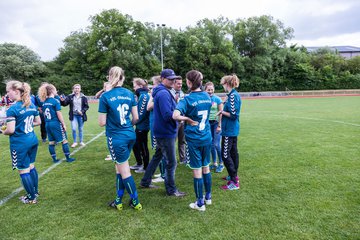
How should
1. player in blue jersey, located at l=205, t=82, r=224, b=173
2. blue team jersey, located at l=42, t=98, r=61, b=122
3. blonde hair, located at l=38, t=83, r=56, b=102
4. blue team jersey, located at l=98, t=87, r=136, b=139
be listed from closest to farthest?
blue team jersey, located at l=98, t=87, r=136, b=139, player in blue jersey, located at l=205, t=82, r=224, b=173, blonde hair, located at l=38, t=83, r=56, b=102, blue team jersey, located at l=42, t=98, r=61, b=122

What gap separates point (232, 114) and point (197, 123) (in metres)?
1.12

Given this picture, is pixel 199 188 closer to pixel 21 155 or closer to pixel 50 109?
pixel 21 155

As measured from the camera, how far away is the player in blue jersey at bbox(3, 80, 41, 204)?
389 cm

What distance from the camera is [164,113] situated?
398 centimetres

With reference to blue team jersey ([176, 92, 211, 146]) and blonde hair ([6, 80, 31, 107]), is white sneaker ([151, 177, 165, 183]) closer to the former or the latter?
blue team jersey ([176, 92, 211, 146])

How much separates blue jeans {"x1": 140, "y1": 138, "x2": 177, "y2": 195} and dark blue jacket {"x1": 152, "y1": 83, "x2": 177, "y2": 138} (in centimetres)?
13

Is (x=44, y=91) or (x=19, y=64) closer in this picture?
(x=44, y=91)

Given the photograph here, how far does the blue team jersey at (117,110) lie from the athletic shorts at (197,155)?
907 mm

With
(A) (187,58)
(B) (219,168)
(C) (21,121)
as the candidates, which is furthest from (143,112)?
(A) (187,58)

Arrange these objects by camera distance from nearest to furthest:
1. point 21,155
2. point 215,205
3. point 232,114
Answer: point 21,155 → point 215,205 → point 232,114

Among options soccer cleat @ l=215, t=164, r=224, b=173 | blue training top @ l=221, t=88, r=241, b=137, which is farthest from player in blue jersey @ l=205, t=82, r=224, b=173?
blue training top @ l=221, t=88, r=241, b=137

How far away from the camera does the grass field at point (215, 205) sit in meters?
3.46

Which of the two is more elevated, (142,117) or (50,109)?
(50,109)

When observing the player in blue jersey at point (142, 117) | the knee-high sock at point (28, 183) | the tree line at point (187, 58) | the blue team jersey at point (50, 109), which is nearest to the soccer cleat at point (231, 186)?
the player in blue jersey at point (142, 117)
